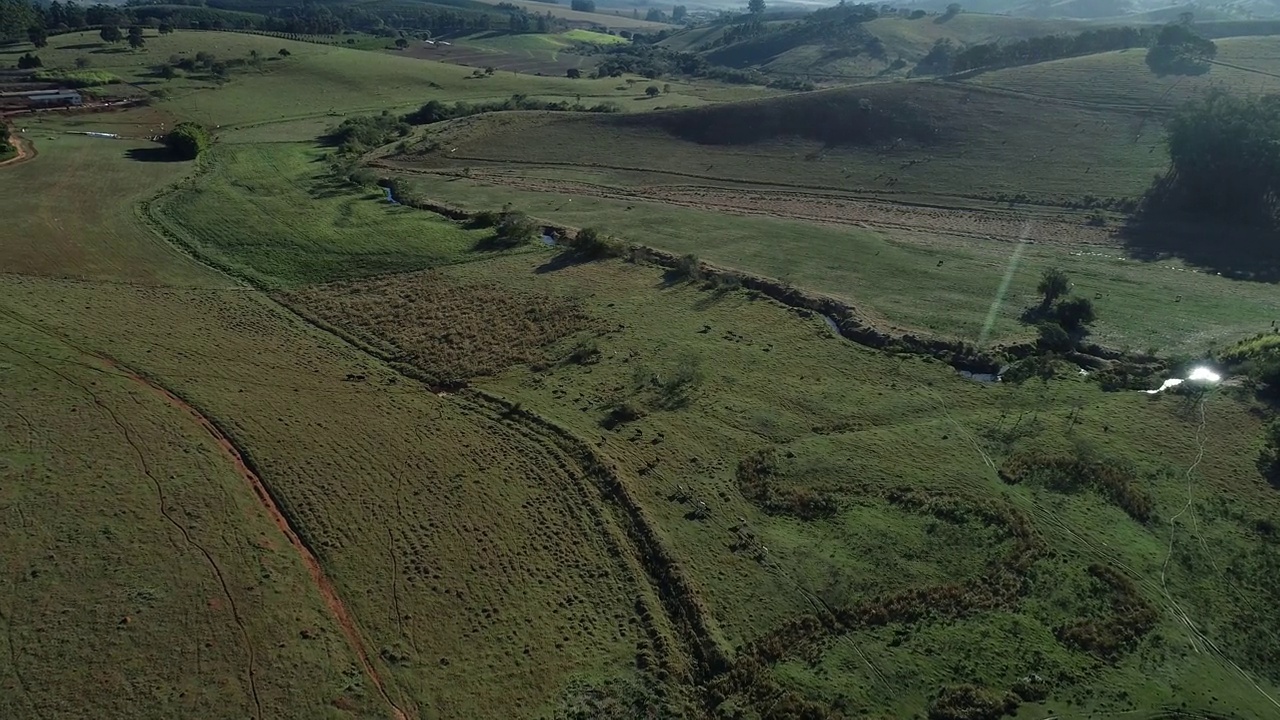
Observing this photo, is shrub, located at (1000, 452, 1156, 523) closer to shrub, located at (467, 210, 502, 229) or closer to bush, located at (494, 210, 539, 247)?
bush, located at (494, 210, 539, 247)

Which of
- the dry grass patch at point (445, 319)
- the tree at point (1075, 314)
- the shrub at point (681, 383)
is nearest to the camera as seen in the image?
the shrub at point (681, 383)

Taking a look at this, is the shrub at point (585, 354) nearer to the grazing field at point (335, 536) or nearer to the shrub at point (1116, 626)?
the grazing field at point (335, 536)

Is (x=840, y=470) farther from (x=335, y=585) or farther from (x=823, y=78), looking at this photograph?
(x=823, y=78)

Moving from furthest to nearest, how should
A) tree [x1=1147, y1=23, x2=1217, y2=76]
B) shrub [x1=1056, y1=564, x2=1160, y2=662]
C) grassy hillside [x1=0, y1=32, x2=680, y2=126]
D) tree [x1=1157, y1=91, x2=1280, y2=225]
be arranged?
grassy hillside [x1=0, y1=32, x2=680, y2=126] → tree [x1=1147, y1=23, x2=1217, y2=76] → tree [x1=1157, y1=91, x2=1280, y2=225] → shrub [x1=1056, y1=564, x2=1160, y2=662]

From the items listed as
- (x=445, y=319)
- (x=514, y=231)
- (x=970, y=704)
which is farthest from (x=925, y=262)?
(x=970, y=704)

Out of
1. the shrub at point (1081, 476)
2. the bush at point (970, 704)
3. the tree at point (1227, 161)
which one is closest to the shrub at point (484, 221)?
the shrub at point (1081, 476)

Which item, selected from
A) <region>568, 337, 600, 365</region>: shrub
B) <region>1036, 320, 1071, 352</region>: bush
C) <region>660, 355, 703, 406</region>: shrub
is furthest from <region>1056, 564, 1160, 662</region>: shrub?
<region>568, 337, 600, 365</region>: shrub

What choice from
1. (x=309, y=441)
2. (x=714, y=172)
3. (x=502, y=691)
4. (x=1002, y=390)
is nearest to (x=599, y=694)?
(x=502, y=691)

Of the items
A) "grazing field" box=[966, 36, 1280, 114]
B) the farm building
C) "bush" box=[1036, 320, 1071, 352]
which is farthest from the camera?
the farm building
